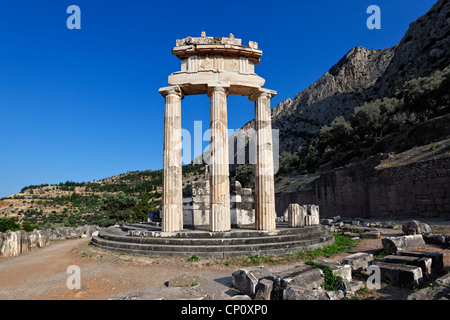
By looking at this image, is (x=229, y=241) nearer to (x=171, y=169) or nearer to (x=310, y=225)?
(x=171, y=169)

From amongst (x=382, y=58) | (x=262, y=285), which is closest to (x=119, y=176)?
(x=262, y=285)

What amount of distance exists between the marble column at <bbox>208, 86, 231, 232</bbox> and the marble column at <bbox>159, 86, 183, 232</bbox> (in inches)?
59.9

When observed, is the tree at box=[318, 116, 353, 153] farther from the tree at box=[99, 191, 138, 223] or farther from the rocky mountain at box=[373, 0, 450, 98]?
the tree at box=[99, 191, 138, 223]

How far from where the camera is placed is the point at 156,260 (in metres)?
8.71

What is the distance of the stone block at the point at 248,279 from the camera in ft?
17.9

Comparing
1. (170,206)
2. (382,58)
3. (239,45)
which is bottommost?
(170,206)

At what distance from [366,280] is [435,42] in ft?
198

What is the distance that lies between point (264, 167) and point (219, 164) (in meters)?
2.18

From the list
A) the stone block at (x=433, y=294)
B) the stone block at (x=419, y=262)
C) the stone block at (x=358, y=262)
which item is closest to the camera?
the stone block at (x=433, y=294)

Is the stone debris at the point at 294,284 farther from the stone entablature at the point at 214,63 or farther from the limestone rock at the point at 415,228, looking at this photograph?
the stone entablature at the point at 214,63

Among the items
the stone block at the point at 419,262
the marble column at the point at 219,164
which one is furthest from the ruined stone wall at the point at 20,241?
the stone block at the point at 419,262

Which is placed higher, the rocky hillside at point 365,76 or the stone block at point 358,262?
the rocky hillside at point 365,76

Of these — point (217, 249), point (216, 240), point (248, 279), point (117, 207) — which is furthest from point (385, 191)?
point (117, 207)

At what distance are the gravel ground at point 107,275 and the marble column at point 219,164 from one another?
Answer: 8.61 feet
